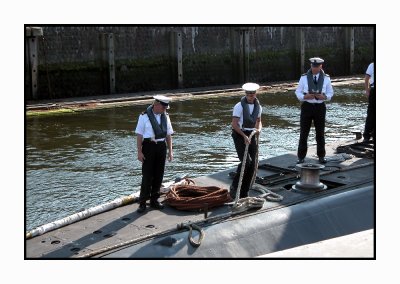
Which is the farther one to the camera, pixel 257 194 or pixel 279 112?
pixel 279 112

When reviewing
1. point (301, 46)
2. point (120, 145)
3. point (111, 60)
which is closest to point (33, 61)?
point (111, 60)

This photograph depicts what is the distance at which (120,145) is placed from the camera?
17859mm

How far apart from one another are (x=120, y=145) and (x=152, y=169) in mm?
9318

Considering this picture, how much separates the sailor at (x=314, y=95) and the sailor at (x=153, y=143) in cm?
278

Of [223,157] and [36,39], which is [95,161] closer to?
[223,157]

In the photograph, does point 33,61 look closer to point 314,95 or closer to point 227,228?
point 314,95

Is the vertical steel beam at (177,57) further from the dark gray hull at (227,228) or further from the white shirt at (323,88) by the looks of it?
the dark gray hull at (227,228)

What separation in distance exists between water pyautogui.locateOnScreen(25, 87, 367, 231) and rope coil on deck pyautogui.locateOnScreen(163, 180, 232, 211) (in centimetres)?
343

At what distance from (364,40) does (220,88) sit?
10316mm

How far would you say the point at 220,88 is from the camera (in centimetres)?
2875

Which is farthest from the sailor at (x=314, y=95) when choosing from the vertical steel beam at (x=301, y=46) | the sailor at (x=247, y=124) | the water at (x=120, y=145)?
the vertical steel beam at (x=301, y=46)

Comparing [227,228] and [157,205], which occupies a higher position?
[157,205]

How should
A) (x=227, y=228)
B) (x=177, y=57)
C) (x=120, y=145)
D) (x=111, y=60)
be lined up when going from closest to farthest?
(x=227, y=228), (x=120, y=145), (x=111, y=60), (x=177, y=57)

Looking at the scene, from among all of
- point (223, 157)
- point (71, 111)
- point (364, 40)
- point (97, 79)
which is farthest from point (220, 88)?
point (223, 157)
